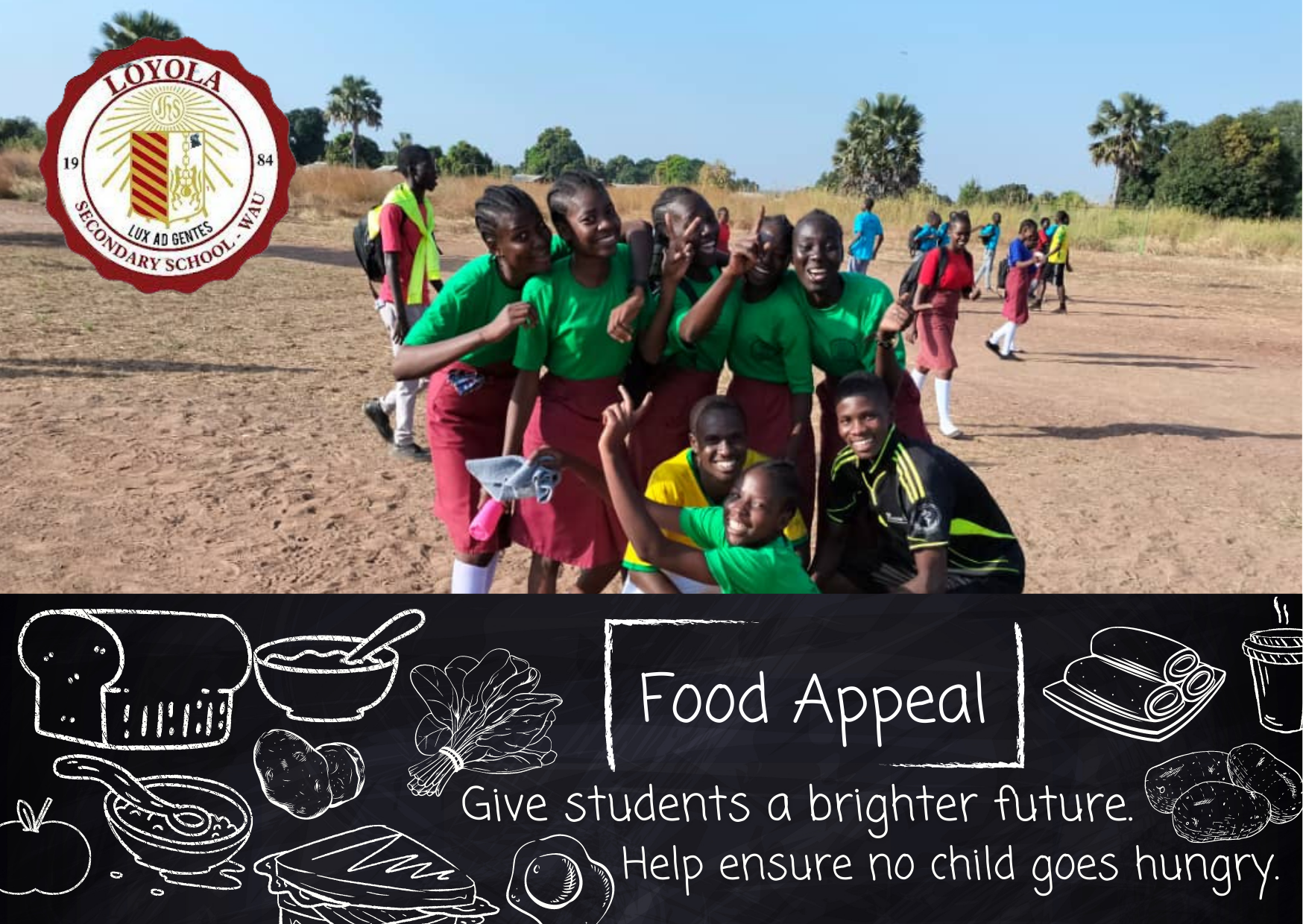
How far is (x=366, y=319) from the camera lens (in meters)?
13.0

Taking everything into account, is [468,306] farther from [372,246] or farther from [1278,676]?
[372,246]

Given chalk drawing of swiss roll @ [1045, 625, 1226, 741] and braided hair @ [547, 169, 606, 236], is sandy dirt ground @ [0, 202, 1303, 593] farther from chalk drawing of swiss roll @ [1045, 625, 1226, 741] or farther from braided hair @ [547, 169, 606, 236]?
chalk drawing of swiss roll @ [1045, 625, 1226, 741]

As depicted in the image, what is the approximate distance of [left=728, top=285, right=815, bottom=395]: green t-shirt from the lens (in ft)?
12.8

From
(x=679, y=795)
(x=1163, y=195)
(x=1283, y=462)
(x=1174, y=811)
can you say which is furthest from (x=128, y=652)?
(x=1163, y=195)

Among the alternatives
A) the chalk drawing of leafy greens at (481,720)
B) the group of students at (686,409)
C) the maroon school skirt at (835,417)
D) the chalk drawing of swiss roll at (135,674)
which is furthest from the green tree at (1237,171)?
the chalk drawing of swiss roll at (135,674)

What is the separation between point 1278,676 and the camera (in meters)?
2.54

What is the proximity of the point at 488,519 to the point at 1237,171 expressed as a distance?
126 feet

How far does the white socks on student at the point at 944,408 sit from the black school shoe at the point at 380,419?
3.98m

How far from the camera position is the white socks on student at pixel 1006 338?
12047mm

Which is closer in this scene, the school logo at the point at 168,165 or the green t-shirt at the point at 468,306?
the green t-shirt at the point at 468,306

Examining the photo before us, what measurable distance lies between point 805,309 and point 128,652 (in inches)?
97.9

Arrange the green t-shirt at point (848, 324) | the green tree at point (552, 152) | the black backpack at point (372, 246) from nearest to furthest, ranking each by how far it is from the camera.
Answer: the green t-shirt at point (848, 324) → the black backpack at point (372, 246) → the green tree at point (552, 152)

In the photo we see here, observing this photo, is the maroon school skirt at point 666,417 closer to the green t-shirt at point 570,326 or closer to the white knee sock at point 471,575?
the green t-shirt at point 570,326

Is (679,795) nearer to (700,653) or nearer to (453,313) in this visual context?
(700,653)
